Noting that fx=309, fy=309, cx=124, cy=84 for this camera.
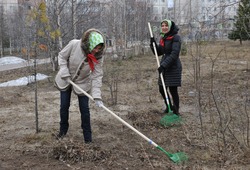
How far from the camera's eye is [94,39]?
3252 millimetres

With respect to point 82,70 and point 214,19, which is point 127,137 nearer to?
point 82,70

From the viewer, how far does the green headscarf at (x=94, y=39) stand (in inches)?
128

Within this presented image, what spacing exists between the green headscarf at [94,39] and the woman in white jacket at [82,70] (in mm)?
12

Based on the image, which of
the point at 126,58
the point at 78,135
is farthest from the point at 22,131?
the point at 126,58

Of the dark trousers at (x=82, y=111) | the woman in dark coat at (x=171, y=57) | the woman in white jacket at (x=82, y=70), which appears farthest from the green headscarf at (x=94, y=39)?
the woman in dark coat at (x=171, y=57)

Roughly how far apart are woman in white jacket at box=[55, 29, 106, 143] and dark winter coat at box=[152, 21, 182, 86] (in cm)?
135

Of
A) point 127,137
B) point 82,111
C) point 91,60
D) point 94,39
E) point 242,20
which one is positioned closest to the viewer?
point 94,39

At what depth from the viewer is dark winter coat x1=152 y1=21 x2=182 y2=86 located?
452 cm

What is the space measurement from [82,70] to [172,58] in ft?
5.14

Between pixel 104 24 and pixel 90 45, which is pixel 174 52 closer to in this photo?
pixel 90 45

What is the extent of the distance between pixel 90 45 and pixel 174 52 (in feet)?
5.35

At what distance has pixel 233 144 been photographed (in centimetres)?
346

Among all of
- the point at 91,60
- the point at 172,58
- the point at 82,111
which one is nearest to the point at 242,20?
the point at 172,58

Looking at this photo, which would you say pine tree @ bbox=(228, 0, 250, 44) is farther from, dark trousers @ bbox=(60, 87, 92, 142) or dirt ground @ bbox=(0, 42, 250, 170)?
dark trousers @ bbox=(60, 87, 92, 142)
